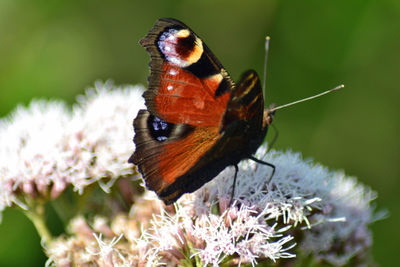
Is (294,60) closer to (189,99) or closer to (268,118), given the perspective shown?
(268,118)

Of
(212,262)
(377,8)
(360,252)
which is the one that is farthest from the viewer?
(377,8)

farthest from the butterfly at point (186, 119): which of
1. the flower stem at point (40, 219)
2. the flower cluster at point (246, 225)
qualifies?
the flower stem at point (40, 219)

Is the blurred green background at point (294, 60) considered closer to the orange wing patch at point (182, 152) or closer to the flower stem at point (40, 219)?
the flower stem at point (40, 219)

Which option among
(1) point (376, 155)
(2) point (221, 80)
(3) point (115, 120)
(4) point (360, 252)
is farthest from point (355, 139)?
(2) point (221, 80)

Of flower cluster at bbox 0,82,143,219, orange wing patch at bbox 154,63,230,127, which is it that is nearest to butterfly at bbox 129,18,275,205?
orange wing patch at bbox 154,63,230,127

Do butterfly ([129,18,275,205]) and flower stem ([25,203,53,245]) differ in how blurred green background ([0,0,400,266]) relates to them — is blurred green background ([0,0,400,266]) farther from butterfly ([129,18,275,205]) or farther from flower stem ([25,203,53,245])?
butterfly ([129,18,275,205])

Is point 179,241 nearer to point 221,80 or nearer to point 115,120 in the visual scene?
point 221,80

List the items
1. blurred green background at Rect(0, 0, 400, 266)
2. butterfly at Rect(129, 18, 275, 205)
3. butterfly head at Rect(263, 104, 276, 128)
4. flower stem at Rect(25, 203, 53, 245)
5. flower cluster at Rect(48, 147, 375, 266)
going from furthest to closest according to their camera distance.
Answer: blurred green background at Rect(0, 0, 400, 266) → flower stem at Rect(25, 203, 53, 245) → butterfly head at Rect(263, 104, 276, 128) → flower cluster at Rect(48, 147, 375, 266) → butterfly at Rect(129, 18, 275, 205)
